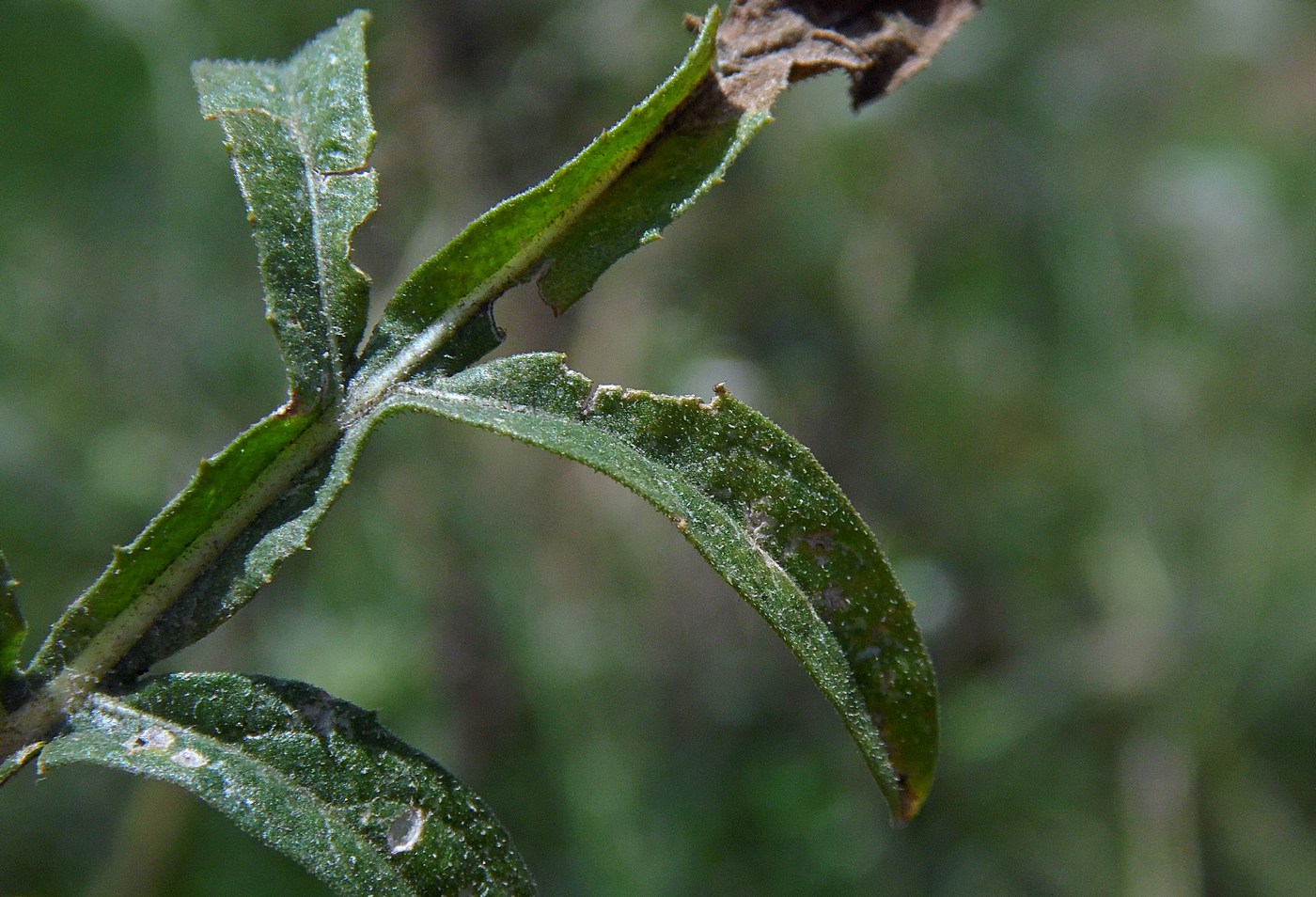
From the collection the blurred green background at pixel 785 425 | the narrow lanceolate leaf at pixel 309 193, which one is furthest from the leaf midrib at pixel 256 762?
the blurred green background at pixel 785 425

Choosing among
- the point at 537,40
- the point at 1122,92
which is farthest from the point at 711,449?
the point at 1122,92

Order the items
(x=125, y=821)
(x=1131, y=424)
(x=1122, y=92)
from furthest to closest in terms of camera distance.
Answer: (x=1122, y=92), (x=1131, y=424), (x=125, y=821)

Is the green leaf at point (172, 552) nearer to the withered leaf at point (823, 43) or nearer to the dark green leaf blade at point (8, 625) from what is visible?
the dark green leaf blade at point (8, 625)

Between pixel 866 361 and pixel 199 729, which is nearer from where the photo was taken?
pixel 199 729

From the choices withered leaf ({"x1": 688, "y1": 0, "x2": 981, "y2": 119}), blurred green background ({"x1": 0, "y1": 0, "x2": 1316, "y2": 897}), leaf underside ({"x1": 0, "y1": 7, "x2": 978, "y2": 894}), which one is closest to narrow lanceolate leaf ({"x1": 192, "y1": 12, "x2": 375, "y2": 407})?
leaf underside ({"x1": 0, "y1": 7, "x2": 978, "y2": 894})

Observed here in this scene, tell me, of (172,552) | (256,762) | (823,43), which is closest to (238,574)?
(172,552)

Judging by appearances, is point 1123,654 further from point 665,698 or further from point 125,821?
point 125,821
